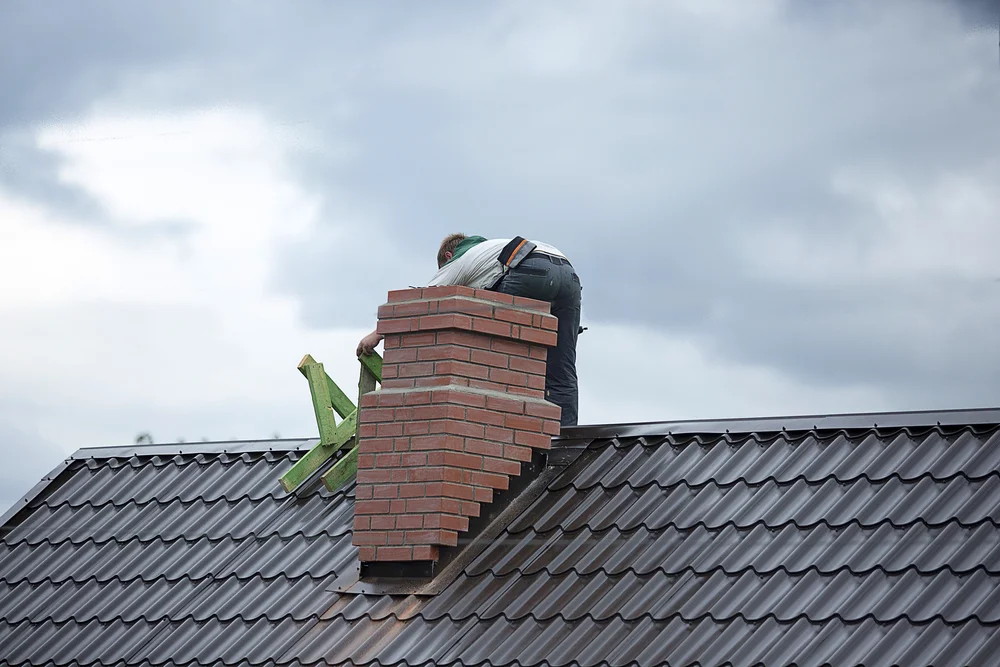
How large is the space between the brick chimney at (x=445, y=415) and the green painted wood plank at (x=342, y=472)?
105 cm

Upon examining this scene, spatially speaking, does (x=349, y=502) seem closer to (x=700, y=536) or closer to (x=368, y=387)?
(x=368, y=387)

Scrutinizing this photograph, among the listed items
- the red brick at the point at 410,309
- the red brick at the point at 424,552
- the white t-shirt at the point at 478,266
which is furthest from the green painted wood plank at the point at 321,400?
the red brick at the point at 424,552

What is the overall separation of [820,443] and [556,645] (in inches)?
73.5

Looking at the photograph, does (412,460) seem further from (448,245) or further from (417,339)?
(448,245)

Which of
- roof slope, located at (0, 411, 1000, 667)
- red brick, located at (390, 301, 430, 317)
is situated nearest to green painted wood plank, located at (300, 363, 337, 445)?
roof slope, located at (0, 411, 1000, 667)

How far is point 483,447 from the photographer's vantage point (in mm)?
7988

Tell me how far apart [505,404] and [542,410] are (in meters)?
0.30

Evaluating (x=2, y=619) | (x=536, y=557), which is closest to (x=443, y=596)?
(x=536, y=557)

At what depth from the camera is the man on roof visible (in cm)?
899

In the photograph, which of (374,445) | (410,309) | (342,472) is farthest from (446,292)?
(342,472)

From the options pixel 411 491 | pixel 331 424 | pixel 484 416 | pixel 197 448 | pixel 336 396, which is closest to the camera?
pixel 411 491

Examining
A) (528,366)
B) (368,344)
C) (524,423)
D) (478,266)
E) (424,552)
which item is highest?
(478,266)

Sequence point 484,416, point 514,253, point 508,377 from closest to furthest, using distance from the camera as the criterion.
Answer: point 484,416 < point 508,377 < point 514,253

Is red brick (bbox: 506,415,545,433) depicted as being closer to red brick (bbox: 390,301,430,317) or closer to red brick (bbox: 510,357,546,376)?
red brick (bbox: 510,357,546,376)
